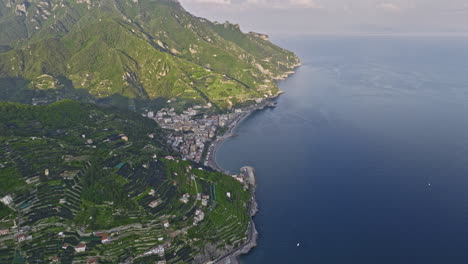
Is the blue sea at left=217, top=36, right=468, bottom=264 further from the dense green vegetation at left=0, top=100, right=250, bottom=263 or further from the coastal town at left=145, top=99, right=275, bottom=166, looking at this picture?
the dense green vegetation at left=0, top=100, right=250, bottom=263

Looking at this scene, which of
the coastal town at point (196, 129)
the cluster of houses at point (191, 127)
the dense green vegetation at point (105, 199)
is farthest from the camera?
the cluster of houses at point (191, 127)

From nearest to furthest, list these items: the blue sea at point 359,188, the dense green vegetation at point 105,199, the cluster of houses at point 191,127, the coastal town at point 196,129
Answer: the dense green vegetation at point 105,199 < the blue sea at point 359,188 < the coastal town at point 196,129 < the cluster of houses at point 191,127

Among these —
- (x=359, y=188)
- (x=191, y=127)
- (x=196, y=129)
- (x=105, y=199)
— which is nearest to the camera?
(x=105, y=199)

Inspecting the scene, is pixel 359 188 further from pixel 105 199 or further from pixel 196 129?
pixel 196 129

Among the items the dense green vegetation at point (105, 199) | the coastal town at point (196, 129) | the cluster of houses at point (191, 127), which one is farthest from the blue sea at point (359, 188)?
the dense green vegetation at point (105, 199)

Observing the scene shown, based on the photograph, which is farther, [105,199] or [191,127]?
[191,127]

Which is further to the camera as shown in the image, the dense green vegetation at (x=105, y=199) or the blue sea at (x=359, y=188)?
the blue sea at (x=359, y=188)

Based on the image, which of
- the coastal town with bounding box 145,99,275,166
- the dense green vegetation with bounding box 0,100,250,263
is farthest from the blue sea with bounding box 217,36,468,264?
the dense green vegetation with bounding box 0,100,250,263

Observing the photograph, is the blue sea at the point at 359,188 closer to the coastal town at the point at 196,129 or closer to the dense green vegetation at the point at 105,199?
the coastal town at the point at 196,129

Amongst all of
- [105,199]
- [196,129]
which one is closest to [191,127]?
[196,129]
